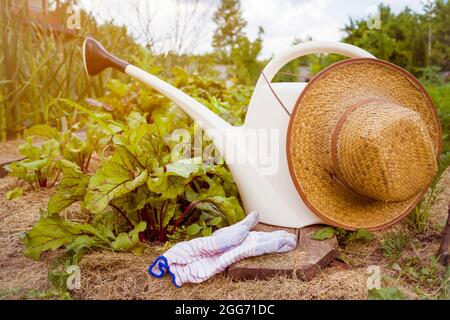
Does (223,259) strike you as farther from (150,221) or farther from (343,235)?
(343,235)

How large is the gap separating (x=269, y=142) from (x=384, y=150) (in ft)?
1.25

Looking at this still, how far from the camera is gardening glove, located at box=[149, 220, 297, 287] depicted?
1171mm

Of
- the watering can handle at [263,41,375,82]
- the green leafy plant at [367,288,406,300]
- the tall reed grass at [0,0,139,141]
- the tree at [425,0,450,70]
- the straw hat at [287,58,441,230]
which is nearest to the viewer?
the green leafy plant at [367,288,406,300]

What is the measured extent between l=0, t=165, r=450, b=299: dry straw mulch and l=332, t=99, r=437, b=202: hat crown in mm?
207

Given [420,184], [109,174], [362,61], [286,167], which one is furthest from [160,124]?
[420,184]

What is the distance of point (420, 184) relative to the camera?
1300 millimetres

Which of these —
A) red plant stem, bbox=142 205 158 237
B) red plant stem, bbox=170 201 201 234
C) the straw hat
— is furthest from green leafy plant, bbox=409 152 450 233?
red plant stem, bbox=142 205 158 237

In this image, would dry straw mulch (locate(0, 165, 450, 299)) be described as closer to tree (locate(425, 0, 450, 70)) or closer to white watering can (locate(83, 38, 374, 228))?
white watering can (locate(83, 38, 374, 228))

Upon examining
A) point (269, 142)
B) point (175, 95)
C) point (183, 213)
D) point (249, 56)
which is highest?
point (249, 56)

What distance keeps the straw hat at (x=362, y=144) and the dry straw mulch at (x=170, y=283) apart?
0.44ft

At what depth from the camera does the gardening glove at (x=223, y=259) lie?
1.17 metres

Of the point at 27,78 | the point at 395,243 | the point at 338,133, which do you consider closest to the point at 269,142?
the point at 338,133

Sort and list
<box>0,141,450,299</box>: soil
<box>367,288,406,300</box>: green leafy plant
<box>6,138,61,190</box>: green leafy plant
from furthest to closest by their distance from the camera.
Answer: <box>6,138,61,190</box>: green leafy plant, <box>0,141,450,299</box>: soil, <box>367,288,406,300</box>: green leafy plant

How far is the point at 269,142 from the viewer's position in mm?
1453
